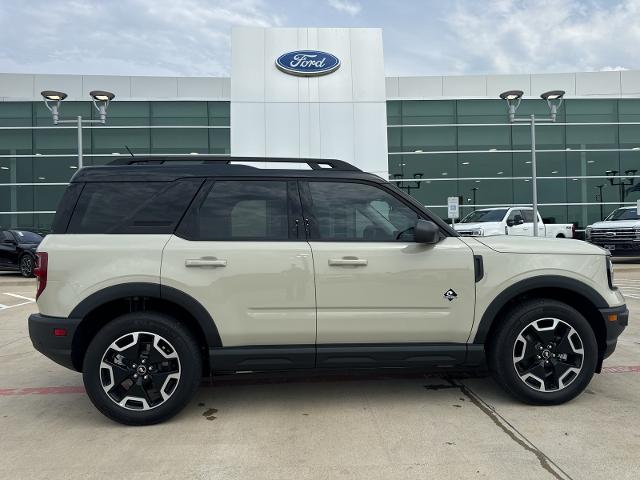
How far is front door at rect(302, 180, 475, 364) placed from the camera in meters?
3.69

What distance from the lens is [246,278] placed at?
3.63 meters

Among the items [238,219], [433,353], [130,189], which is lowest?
[433,353]

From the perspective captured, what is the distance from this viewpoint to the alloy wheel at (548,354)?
12.6 ft

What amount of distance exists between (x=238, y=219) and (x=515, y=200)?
2146cm

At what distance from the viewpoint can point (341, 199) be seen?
3.92 metres

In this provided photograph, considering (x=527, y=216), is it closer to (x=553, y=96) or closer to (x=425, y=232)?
(x=553, y=96)

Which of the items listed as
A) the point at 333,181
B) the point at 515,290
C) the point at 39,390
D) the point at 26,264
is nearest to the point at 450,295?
the point at 515,290

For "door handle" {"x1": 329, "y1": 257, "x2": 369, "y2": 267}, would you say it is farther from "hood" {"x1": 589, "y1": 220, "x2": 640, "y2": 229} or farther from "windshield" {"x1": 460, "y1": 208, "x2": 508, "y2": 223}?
"hood" {"x1": 589, "y1": 220, "x2": 640, "y2": 229}

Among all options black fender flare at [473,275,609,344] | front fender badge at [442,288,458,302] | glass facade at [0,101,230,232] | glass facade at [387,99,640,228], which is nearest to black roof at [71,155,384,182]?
front fender badge at [442,288,458,302]

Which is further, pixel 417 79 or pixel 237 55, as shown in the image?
pixel 417 79

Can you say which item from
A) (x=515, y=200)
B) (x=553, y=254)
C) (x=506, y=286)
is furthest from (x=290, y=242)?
(x=515, y=200)

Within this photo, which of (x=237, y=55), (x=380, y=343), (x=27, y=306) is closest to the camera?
(x=380, y=343)

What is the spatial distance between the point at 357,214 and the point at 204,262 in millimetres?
1226

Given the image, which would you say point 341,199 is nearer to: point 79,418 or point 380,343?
point 380,343
